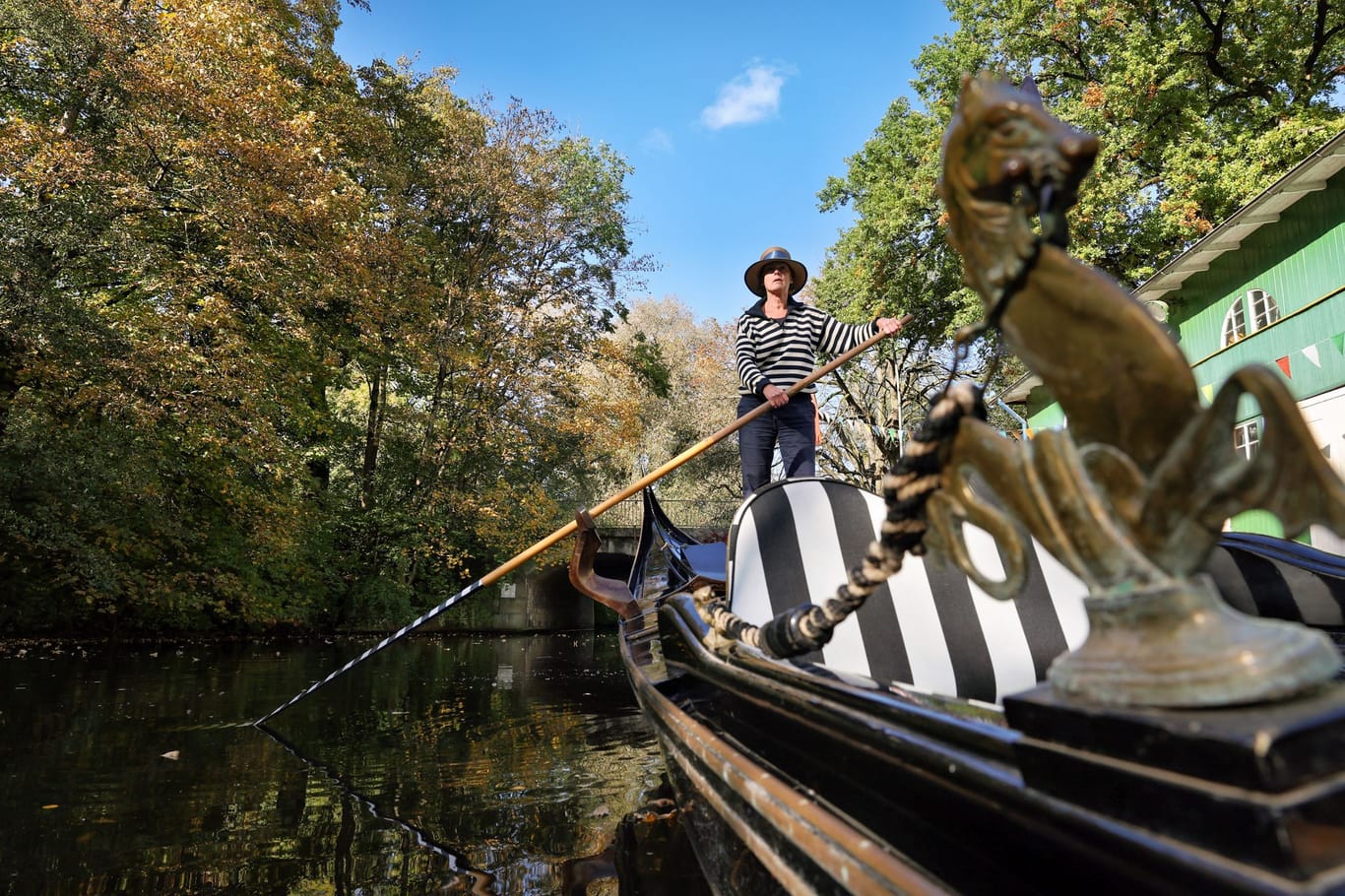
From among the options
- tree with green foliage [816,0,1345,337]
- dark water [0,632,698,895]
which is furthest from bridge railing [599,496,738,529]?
dark water [0,632,698,895]

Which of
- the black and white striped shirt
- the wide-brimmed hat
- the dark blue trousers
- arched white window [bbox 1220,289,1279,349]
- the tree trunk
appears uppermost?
the tree trunk

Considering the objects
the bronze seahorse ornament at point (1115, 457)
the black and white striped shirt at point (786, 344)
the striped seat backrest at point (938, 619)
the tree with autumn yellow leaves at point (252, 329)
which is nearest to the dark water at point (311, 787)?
the striped seat backrest at point (938, 619)

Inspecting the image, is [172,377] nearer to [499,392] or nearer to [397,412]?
[397,412]

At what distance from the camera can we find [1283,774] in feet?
1.28

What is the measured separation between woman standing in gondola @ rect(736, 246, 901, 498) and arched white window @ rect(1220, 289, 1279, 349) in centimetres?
760

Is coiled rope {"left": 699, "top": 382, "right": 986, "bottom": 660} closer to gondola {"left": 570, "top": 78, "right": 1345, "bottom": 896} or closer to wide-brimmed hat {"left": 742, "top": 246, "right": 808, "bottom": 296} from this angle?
gondola {"left": 570, "top": 78, "right": 1345, "bottom": 896}

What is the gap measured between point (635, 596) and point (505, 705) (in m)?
1.30

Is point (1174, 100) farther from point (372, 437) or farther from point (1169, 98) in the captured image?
point (372, 437)

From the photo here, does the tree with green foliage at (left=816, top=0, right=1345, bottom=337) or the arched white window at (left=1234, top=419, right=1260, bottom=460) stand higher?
the tree with green foliage at (left=816, top=0, right=1345, bottom=337)

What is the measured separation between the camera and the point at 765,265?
9.88ft

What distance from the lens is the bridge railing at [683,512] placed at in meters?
18.5

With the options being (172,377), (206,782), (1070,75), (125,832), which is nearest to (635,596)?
(206,782)

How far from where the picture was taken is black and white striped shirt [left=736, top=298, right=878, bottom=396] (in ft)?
9.85

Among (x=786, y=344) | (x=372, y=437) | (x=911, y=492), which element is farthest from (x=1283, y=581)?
(x=372, y=437)
